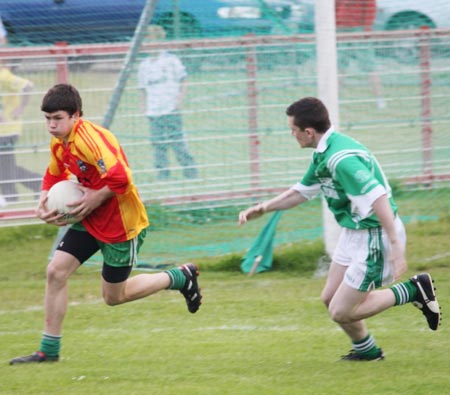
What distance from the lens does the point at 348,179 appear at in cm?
582

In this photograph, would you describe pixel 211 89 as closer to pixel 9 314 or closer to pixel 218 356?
pixel 9 314

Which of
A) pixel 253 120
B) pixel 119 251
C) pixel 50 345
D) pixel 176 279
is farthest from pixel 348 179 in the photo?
pixel 253 120

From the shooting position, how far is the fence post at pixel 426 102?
11.7 m

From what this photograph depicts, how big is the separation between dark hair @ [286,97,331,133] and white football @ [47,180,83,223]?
4.85 feet

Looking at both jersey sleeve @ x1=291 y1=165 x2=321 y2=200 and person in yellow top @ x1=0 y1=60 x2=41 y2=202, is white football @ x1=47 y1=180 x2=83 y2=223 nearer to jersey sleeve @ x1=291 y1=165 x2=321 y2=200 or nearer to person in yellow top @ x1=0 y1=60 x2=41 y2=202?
jersey sleeve @ x1=291 y1=165 x2=321 y2=200

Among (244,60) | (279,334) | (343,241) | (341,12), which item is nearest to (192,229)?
(244,60)

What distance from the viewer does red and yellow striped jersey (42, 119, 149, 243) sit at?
20.4 feet

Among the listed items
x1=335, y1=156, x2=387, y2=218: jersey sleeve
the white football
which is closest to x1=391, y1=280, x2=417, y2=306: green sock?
x1=335, y1=156, x2=387, y2=218: jersey sleeve

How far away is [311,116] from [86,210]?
4.98 feet

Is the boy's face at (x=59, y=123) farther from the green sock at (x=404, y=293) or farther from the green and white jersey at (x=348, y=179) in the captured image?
the green sock at (x=404, y=293)

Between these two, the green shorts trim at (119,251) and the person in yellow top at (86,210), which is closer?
the person in yellow top at (86,210)

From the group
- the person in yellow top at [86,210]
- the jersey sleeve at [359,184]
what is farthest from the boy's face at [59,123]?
the jersey sleeve at [359,184]

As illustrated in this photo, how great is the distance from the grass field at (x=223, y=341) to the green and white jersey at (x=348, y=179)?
0.93m

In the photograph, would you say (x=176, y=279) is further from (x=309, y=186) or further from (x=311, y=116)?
(x=311, y=116)
